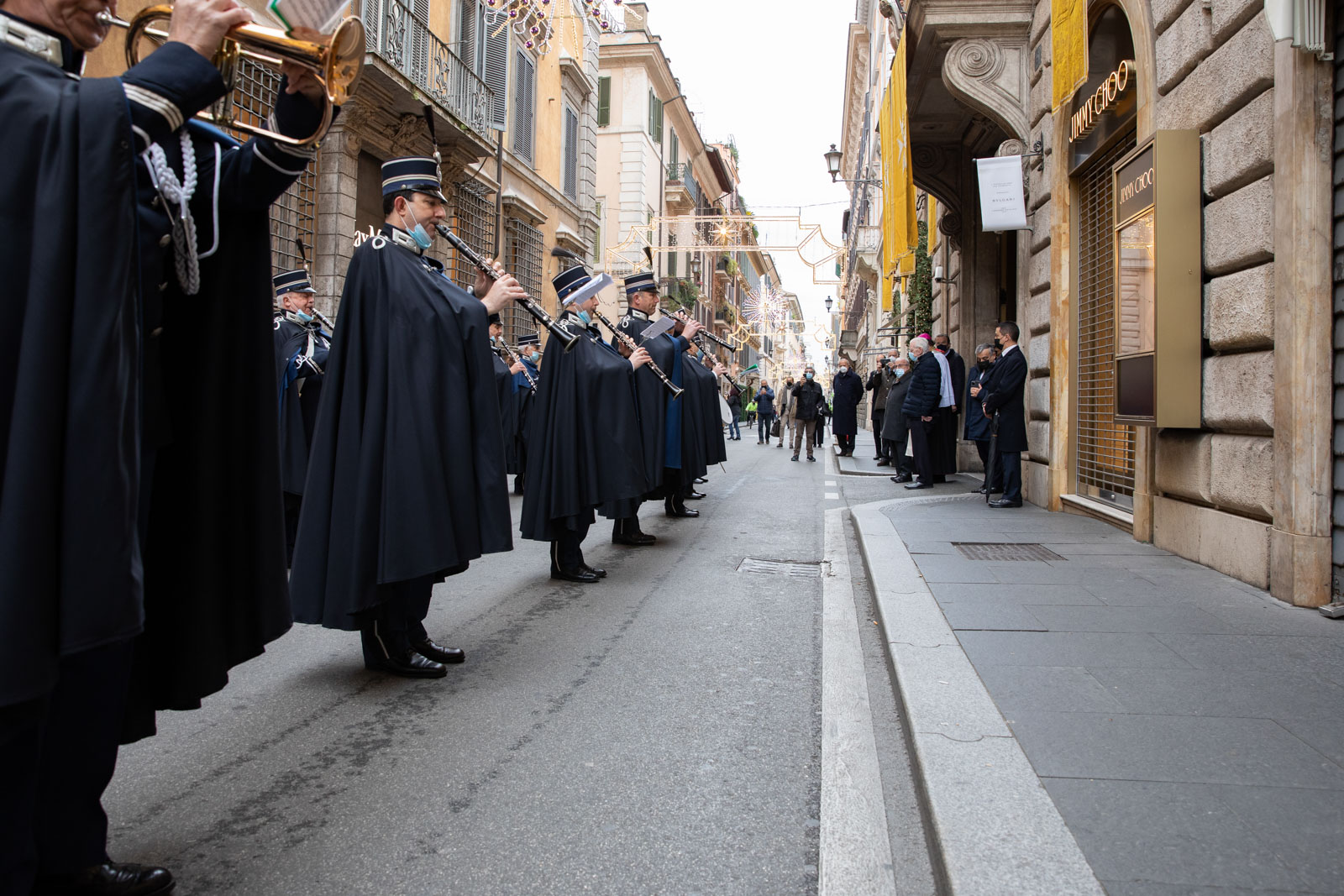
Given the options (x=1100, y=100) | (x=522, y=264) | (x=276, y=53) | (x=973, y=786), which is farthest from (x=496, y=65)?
(x=973, y=786)

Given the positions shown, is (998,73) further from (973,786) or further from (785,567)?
(973,786)

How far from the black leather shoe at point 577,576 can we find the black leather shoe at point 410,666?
84.9 inches

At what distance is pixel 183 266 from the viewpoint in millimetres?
2188

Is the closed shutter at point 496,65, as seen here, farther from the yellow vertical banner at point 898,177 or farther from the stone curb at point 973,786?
the stone curb at point 973,786

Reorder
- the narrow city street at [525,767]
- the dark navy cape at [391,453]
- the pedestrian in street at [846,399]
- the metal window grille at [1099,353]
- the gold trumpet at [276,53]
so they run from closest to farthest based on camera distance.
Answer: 1. the gold trumpet at [276,53]
2. the narrow city street at [525,767]
3. the dark navy cape at [391,453]
4. the metal window grille at [1099,353]
5. the pedestrian in street at [846,399]

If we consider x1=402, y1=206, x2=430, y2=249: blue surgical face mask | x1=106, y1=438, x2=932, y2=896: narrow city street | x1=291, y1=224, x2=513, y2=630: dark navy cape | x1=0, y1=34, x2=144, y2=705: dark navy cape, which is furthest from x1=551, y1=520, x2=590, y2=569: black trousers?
x1=0, y1=34, x2=144, y2=705: dark navy cape

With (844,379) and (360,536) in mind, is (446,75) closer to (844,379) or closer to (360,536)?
(844,379)

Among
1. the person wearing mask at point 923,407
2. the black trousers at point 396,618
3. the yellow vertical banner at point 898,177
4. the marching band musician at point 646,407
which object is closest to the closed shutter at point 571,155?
the yellow vertical banner at point 898,177

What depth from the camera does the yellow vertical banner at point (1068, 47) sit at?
8.01 metres

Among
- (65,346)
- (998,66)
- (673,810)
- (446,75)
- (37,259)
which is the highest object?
(446,75)

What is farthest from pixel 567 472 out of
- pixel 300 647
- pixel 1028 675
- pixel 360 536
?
pixel 1028 675

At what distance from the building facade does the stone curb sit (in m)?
2.30

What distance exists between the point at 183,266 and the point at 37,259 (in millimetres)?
522

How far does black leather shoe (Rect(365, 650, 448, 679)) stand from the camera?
13.3 ft
